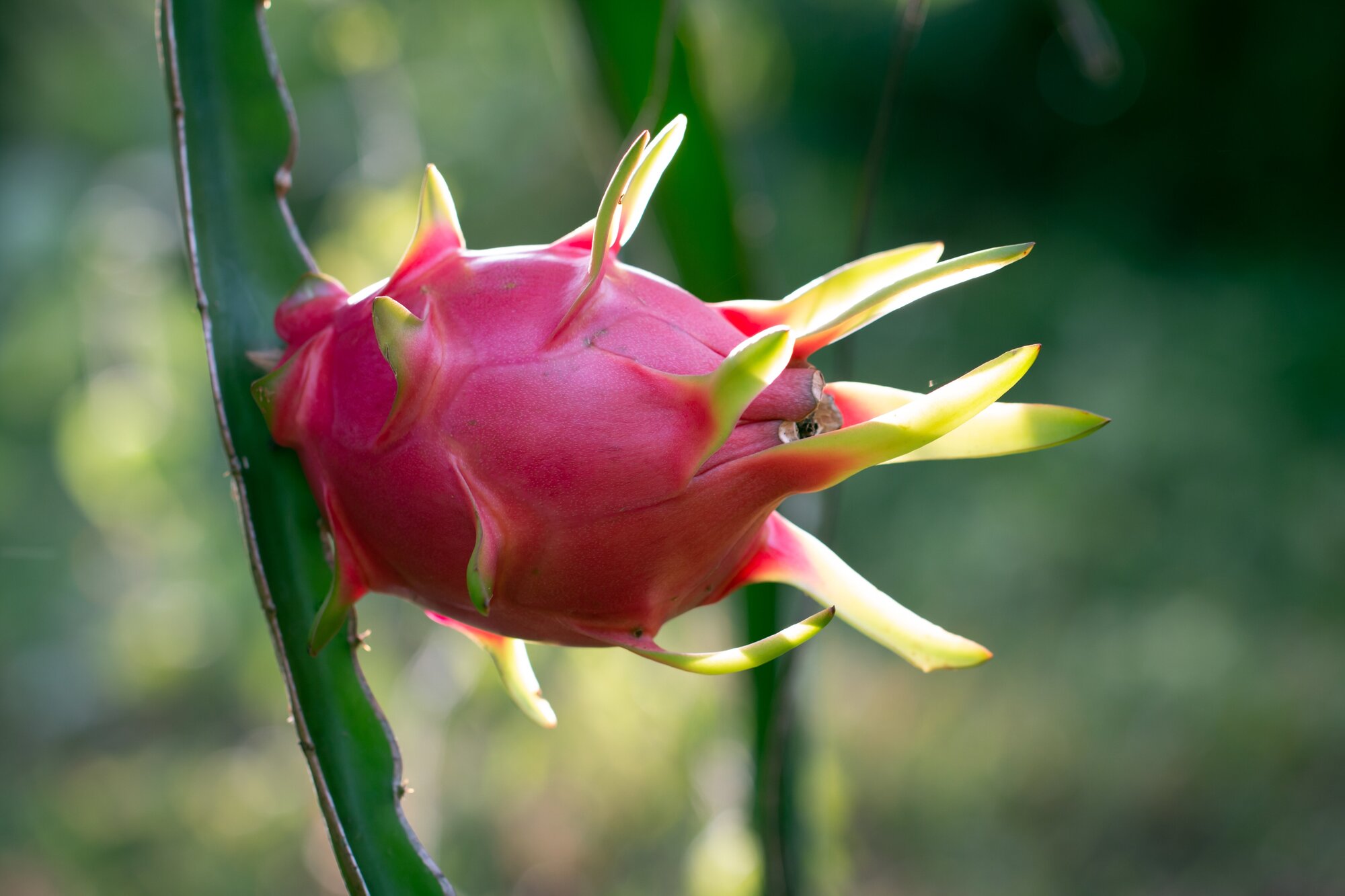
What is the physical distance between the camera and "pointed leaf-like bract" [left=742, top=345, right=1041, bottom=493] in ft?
0.64

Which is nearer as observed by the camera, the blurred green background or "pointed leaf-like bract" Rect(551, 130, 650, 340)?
"pointed leaf-like bract" Rect(551, 130, 650, 340)

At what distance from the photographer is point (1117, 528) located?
2018mm

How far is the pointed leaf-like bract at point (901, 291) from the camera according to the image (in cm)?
21

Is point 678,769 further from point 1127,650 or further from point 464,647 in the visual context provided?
point 1127,650

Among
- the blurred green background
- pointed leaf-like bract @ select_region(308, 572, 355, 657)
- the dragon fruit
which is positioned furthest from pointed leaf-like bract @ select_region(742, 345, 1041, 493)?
the blurred green background

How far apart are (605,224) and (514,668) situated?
12 centimetres

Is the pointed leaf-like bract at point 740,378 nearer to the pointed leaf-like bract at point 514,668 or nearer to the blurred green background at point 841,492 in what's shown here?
the pointed leaf-like bract at point 514,668

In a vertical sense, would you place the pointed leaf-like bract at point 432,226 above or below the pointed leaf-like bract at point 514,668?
above

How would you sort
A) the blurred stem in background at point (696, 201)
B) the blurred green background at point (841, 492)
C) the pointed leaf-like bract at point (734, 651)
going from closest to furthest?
the pointed leaf-like bract at point (734, 651) < the blurred stem in background at point (696, 201) < the blurred green background at point (841, 492)

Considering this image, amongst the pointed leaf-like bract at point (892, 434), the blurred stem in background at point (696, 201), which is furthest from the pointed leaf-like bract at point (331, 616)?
the blurred stem in background at point (696, 201)

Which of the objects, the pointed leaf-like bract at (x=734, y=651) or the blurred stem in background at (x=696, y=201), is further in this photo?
the blurred stem in background at (x=696, y=201)

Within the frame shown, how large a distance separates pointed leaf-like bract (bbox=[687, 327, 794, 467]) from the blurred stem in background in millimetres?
227

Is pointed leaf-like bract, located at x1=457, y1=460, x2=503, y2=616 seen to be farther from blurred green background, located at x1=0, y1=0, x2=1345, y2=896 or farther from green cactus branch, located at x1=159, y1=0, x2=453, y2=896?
blurred green background, located at x1=0, y1=0, x2=1345, y2=896

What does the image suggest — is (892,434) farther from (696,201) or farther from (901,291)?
(696,201)
